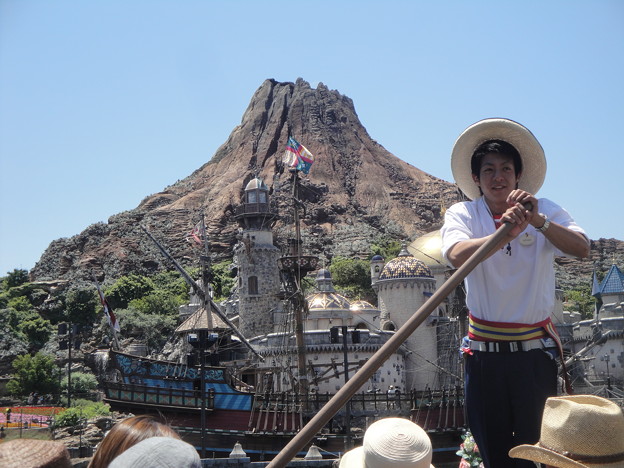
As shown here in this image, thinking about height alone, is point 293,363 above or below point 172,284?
below

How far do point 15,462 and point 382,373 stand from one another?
35.0 metres

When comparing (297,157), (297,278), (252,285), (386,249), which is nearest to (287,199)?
(386,249)

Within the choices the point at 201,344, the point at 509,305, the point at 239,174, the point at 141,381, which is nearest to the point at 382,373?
the point at 141,381

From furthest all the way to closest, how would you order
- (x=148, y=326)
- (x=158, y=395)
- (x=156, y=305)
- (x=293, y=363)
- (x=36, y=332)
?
1. (x=156, y=305)
2. (x=36, y=332)
3. (x=148, y=326)
4. (x=293, y=363)
5. (x=158, y=395)

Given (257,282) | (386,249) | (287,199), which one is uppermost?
(287,199)

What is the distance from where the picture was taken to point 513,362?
4.53 meters

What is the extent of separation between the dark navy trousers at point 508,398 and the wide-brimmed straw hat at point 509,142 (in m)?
1.15

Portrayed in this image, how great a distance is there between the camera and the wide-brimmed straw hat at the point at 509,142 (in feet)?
16.0

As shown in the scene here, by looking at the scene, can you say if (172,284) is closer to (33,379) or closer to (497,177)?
(33,379)

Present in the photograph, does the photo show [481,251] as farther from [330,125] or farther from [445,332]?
[330,125]

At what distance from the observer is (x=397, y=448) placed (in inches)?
146

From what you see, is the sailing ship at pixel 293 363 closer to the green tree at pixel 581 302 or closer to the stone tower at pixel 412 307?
the stone tower at pixel 412 307

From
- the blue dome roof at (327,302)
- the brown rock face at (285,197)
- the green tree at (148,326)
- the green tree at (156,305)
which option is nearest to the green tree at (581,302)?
the brown rock face at (285,197)

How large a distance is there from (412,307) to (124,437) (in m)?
38.5
